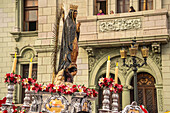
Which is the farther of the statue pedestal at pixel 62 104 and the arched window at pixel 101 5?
the arched window at pixel 101 5

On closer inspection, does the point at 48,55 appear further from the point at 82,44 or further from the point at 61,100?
the point at 61,100

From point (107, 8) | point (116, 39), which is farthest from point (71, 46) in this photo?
point (107, 8)

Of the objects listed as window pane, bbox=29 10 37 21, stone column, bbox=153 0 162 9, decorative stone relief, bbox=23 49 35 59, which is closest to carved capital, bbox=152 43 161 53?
stone column, bbox=153 0 162 9

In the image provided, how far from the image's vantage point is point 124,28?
1942cm

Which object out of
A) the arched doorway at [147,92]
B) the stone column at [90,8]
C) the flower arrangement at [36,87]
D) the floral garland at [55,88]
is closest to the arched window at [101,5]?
the stone column at [90,8]

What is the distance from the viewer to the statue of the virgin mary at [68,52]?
11.0m

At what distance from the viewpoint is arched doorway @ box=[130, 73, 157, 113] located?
19.2m

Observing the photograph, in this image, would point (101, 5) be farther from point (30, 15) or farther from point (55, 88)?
point (55, 88)

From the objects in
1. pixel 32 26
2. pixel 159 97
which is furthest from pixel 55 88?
pixel 32 26

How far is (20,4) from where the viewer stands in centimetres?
2347

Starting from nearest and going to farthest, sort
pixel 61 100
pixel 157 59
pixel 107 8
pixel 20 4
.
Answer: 1. pixel 61 100
2. pixel 157 59
3. pixel 107 8
4. pixel 20 4

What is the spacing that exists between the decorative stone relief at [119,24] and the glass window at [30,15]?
5570 mm

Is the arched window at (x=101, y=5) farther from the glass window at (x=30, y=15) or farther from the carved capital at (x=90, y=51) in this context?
the glass window at (x=30, y=15)

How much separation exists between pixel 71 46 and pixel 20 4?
1339 cm
